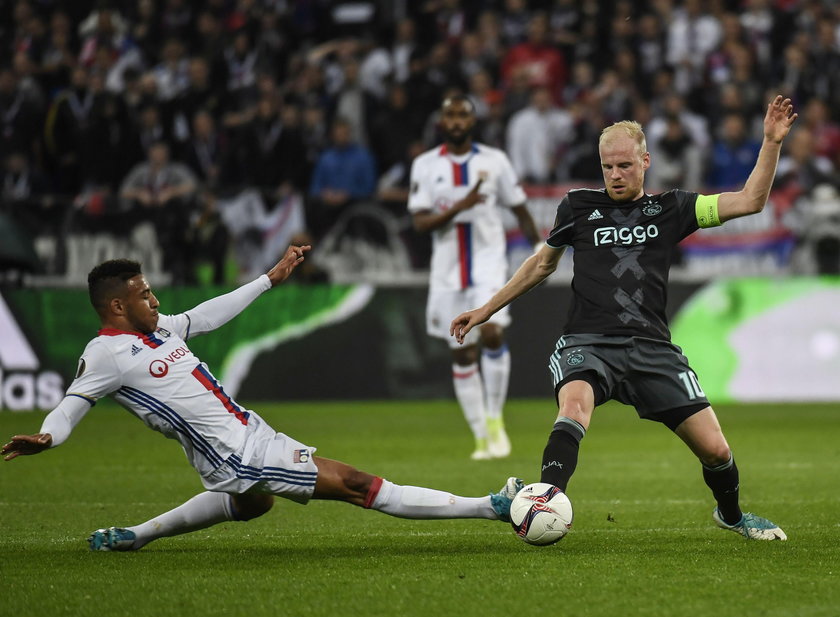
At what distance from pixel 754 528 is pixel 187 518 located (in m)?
2.51

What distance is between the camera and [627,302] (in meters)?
5.99

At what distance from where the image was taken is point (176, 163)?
16.4m

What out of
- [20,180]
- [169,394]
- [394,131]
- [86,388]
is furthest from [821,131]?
[86,388]

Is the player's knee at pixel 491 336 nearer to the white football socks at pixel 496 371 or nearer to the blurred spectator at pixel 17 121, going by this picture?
the white football socks at pixel 496 371

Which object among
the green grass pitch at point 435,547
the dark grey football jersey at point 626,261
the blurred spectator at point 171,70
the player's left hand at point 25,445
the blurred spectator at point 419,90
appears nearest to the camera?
the green grass pitch at point 435,547

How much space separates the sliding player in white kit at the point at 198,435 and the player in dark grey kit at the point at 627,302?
0.57 meters

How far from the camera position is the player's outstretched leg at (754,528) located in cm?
625

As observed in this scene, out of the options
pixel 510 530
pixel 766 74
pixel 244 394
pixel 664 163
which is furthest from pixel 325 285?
pixel 510 530

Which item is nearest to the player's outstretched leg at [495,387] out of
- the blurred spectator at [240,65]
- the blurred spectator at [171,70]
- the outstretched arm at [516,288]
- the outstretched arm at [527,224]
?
the outstretched arm at [527,224]

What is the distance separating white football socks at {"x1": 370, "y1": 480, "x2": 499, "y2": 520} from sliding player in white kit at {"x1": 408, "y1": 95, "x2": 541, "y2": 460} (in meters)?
4.45

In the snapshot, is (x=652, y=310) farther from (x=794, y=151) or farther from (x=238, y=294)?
(x=794, y=151)

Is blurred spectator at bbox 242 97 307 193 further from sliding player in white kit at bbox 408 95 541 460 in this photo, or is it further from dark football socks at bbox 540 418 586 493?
dark football socks at bbox 540 418 586 493

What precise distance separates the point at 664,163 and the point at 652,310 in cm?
1001

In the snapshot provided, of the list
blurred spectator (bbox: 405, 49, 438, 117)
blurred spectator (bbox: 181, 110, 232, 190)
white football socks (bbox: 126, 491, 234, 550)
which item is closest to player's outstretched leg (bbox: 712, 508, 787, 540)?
white football socks (bbox: 126, 491, 234, 550)
